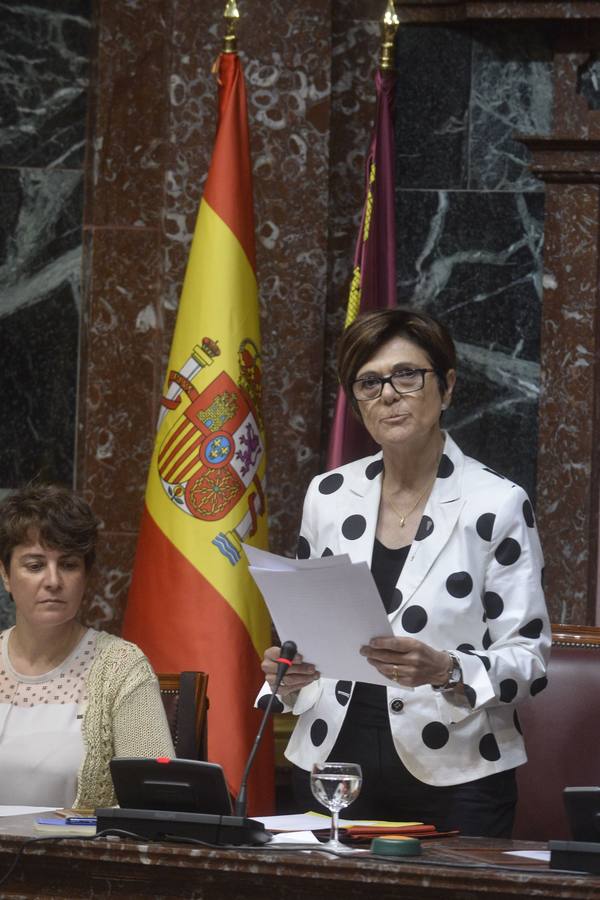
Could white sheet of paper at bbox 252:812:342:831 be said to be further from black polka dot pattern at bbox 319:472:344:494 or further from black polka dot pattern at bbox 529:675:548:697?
black polka dot pattern at bbox 319:472:344:494

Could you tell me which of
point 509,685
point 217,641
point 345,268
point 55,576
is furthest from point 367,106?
point 509,685

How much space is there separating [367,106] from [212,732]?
1.91m

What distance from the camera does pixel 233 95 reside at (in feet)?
12.4

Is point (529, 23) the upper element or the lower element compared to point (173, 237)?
upper

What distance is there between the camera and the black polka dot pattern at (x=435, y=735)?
2398 mm

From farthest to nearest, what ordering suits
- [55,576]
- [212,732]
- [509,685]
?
[212,732]
[55,576]
[509,685]

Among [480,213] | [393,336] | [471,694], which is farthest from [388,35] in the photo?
[471,694]

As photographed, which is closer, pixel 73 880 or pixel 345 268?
pixel 73 880

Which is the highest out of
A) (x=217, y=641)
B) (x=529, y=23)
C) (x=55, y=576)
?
(x=529, y=23)

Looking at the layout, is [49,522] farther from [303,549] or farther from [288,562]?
[288,562]

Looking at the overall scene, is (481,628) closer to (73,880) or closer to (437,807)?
(437,807)

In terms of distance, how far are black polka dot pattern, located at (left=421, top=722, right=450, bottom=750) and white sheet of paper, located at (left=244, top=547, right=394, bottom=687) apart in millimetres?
152

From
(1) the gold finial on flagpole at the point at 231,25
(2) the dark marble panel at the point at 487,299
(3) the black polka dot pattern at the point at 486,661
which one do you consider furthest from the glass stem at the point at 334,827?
(1) the gold finial on flagpole at the point at 231,25

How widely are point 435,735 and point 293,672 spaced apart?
0.28 m
